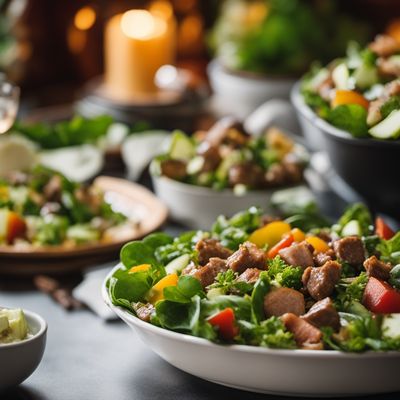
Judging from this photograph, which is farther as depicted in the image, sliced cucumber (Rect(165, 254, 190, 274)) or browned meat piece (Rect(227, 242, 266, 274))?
sliced cucumber (Rect(165, 254, 190, 274))

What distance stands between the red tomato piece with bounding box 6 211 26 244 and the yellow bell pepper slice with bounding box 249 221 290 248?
33.6 inches

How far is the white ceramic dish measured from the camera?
1.77 meters

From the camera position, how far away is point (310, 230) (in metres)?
2.44

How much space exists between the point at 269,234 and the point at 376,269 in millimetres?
357

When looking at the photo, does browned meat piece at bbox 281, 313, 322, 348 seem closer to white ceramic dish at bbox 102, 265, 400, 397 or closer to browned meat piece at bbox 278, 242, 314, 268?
white ceramic dish at bbox 102, 265, 400, 397

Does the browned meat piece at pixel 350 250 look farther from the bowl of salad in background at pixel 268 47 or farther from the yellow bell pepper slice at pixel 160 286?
the bowl of salad in background at pixel 268 47

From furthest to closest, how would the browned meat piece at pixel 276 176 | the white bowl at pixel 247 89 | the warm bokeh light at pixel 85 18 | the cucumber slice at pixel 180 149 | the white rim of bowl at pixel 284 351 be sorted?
the warm bokeh light at pixel 85 18 → the white bowl at pixel 247 89 → the cucumber slice at pixel 180 149 → the browned meat piece at pixel 276 176 → the white rim of bowl at pixel 284 351

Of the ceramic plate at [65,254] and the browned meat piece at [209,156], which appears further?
the browned meat piece at [209,156]

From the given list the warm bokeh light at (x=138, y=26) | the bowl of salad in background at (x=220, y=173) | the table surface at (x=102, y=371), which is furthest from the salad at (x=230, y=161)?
the warm bokeh light at (x=138, y=26)

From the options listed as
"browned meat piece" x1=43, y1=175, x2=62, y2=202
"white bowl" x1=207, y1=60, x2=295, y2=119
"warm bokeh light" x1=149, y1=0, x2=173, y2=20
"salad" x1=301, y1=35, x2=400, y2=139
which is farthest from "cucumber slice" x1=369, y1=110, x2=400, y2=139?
"warm bokeh light" x1=149, y1=0, x2=173, y2=20

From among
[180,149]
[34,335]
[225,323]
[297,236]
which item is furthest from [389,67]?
[34,335]

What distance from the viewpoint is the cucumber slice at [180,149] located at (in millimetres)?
3271

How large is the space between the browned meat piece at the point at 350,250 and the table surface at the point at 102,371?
0.32m

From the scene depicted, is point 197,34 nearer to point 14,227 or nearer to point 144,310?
point 14,227
